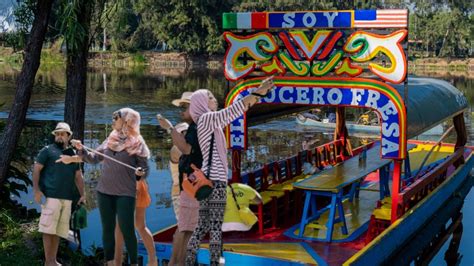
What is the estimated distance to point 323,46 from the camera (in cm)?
1003

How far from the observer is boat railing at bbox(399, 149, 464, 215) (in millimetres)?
10789

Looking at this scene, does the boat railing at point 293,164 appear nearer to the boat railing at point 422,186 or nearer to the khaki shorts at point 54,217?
the boat railing at point 422,186

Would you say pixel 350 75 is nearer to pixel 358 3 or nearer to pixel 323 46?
pixel 323 46

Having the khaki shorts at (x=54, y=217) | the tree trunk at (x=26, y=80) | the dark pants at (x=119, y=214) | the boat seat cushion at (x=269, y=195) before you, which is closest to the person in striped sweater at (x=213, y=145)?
the dark pants at (x=119, y=214)

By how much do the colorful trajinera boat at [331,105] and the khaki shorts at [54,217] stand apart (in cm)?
179

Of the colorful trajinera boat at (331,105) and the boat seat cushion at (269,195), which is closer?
the colorful trajinera boat at (331,105)

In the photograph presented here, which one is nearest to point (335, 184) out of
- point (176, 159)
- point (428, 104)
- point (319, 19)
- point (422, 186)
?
point (422, 186)

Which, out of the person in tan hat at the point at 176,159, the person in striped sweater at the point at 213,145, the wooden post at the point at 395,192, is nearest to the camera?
the person in striped sweater at the point at 213,145

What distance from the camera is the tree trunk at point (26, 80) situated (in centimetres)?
1055

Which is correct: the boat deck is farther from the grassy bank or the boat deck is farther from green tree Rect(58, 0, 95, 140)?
green tree Rect(58, 0, 95, 140)

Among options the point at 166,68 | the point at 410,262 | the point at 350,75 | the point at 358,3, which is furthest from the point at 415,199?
the point at 358,3

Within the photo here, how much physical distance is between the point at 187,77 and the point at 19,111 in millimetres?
51306

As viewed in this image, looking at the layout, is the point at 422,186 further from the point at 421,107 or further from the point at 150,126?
the point at 150,126

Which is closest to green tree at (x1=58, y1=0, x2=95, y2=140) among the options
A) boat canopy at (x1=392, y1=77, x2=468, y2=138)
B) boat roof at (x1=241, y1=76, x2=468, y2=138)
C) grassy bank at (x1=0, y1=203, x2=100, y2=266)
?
grassy bank at (x1=0, y1=203, x2=100, y2=266)
